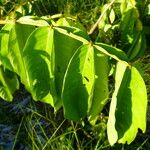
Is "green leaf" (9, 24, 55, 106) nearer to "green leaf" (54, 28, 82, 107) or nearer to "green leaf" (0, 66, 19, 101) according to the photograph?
"green leaf" (54, 28, 82, 107)

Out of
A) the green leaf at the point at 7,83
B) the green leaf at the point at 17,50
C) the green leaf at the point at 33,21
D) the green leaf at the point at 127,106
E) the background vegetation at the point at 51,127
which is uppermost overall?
the green leaf at the point at 33,21

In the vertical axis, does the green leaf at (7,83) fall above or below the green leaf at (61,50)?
below

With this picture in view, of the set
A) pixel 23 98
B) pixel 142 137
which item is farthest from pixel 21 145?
pixel 142 137

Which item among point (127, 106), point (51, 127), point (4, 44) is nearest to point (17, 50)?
point (4, 44)

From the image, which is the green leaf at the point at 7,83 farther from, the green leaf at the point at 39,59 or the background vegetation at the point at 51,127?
the background vegetation at the point at 51,127

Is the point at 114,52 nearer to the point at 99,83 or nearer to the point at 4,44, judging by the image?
the point at 99,83

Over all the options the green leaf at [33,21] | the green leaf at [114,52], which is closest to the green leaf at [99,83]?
the green leaf at [114,52]

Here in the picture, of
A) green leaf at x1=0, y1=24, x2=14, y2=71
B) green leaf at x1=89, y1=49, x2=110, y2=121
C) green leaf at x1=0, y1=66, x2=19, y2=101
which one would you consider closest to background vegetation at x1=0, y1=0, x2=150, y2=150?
green leaf at x1=0, y1=66, x2=19, y2=101

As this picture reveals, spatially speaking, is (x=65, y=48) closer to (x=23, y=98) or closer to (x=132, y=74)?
(x=132, y=74)
